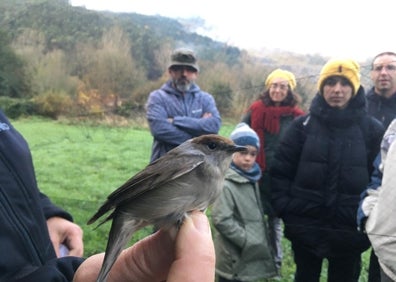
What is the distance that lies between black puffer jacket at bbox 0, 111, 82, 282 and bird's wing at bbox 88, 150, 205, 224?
0.17 m

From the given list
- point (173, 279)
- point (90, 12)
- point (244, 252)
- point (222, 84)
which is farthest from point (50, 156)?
point (173, 279)

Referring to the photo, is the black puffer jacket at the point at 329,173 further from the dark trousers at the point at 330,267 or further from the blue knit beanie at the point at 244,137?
the blue knit beanie at the point at 244,137

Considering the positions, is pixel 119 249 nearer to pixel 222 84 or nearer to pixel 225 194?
pixel 225 194

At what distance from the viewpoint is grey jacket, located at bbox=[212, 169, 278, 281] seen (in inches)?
106

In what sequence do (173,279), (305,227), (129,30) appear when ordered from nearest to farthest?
(173,279) → (305,227) → (129,30)

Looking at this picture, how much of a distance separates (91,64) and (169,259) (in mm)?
2061

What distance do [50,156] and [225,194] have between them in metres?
1.35

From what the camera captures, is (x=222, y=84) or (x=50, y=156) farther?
(x=50, y=156)

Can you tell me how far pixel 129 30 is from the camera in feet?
9.85

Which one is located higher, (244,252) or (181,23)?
(181,23)

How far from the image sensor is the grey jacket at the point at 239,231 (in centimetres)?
270

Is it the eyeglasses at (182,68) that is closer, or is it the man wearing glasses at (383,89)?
the man wearing glasses at (383,89)

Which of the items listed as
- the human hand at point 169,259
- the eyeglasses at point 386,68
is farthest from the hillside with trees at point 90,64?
the human hand at point 169,259

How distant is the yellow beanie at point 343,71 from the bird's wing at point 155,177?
1.65m
